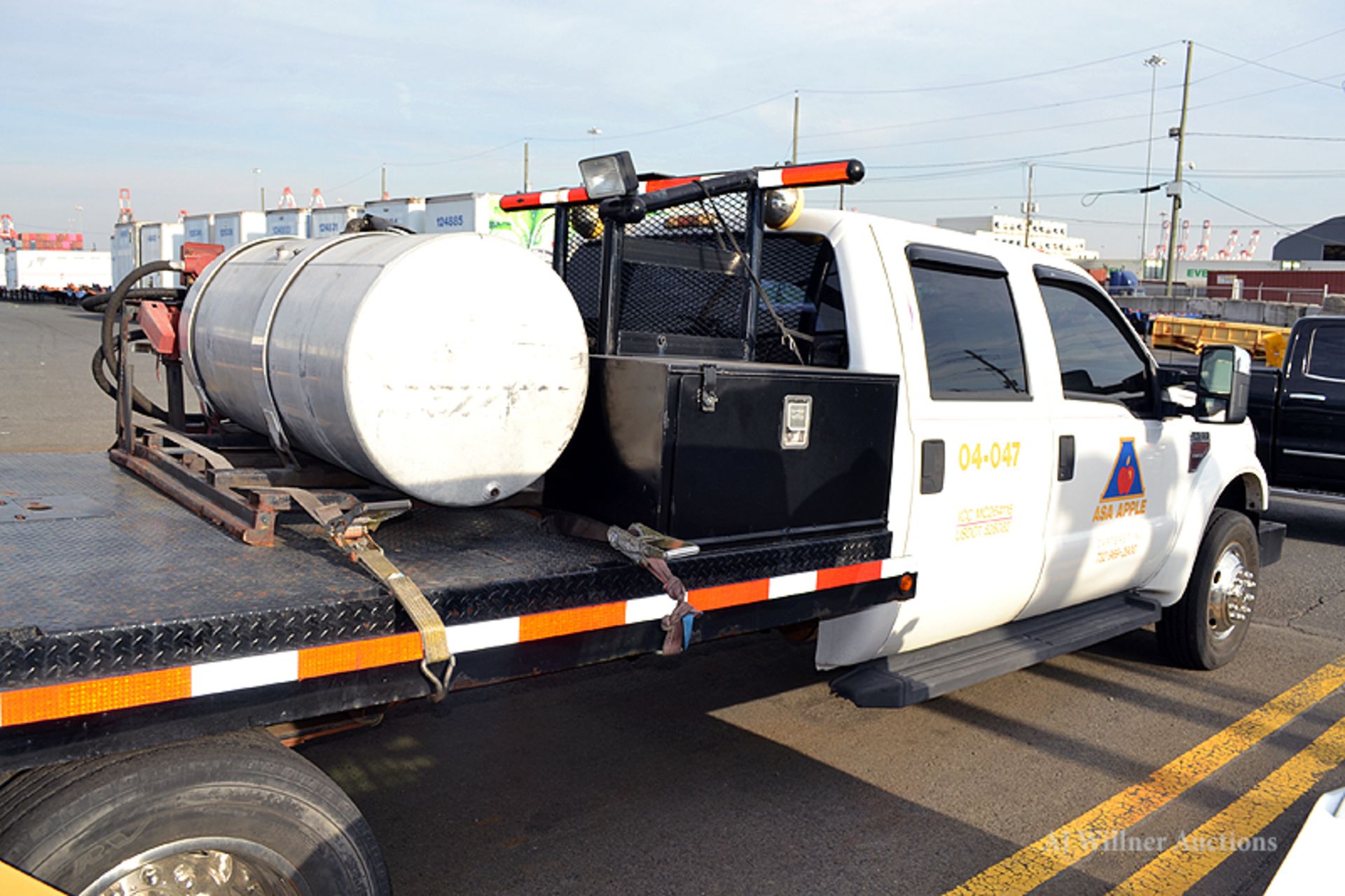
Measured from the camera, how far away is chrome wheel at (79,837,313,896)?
2049 millimetres

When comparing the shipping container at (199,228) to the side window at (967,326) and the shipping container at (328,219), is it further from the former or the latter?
the side window at (967,326)

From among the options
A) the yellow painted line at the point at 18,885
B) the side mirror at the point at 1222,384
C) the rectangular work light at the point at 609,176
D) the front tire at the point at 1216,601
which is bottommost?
the front tire at the point at 1216,601

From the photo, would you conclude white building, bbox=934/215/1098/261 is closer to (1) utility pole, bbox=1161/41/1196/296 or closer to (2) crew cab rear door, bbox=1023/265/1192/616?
(1) utility pole, bbox=1161/41/1196/296

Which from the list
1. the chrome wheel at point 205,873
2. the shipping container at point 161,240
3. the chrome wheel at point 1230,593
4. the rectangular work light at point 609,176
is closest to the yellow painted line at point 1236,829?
the chrome wheel at point 1230,593

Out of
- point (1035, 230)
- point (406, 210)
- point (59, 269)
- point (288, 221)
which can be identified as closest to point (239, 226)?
point (288, 221)

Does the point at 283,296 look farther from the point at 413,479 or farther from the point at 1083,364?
the point at 1083,364

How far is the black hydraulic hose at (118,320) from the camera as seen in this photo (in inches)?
147

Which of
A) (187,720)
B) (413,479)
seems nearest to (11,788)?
(187,720)

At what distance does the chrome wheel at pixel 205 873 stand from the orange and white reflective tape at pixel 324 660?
12.5 inches

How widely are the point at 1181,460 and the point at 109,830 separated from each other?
4752 millimetres

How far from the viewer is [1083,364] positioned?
A: 4.67m

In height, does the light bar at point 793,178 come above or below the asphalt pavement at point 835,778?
above

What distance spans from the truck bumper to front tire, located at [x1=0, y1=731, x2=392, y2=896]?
5.26 metres

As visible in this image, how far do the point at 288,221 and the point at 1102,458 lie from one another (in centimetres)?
3527
